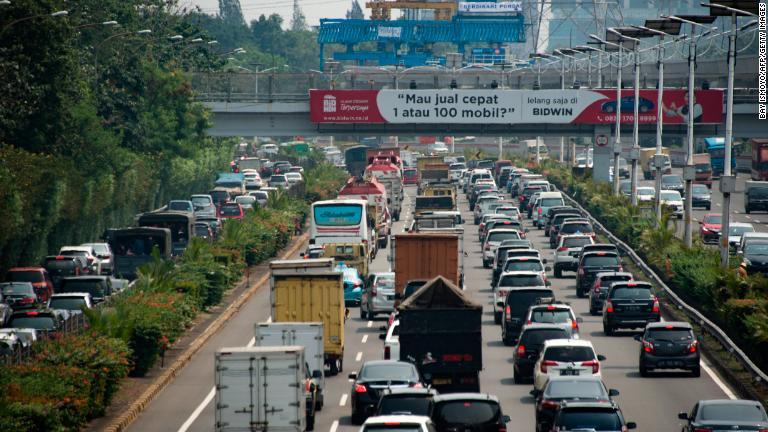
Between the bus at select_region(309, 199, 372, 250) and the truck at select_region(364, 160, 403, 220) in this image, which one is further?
the truck at select_region(364, 160, 403, 220)

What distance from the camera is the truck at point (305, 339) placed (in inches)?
1218

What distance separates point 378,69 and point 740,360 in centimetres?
10653

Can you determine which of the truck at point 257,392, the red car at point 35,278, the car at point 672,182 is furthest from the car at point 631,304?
the car at point 672,182

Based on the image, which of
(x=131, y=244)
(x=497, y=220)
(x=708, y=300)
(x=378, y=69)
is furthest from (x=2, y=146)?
(x=378, y=69)

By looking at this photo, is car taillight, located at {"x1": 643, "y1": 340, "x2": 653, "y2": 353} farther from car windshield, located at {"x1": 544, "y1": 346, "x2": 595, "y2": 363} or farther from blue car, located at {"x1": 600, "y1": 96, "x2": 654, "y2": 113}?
blue car, located at {"x1": 600, "y1": 96, "x2": 654, "y2": 113}

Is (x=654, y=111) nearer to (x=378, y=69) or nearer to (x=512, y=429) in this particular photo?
(x=378, y=69)

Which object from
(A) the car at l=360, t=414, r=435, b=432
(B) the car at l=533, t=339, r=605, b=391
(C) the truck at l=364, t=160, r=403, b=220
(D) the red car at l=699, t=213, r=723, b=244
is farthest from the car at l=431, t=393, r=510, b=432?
(C) the truck at l=364, t=160, r=403, b=220

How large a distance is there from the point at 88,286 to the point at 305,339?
1689cm

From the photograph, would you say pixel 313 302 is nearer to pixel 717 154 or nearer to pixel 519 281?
pixel 519 281

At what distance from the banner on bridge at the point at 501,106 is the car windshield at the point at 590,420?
67.1m

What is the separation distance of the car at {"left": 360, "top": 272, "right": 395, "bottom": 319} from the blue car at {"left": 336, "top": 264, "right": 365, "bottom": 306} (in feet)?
7.12

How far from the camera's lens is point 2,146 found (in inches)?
2233

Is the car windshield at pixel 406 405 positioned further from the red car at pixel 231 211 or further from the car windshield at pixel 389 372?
the red car at pixel 231 211

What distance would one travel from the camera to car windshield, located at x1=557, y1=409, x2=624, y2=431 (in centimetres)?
2439
